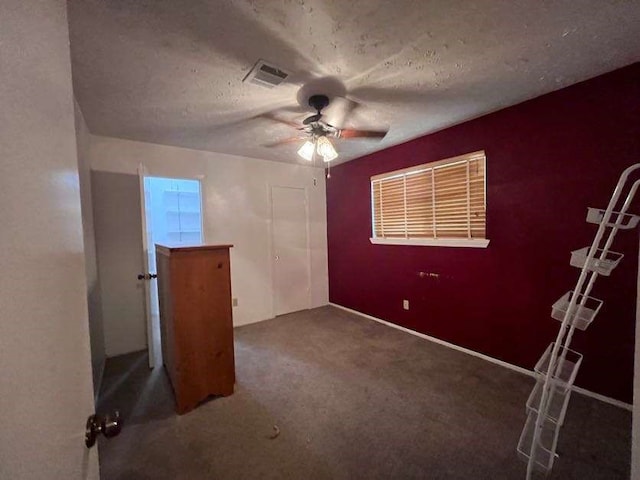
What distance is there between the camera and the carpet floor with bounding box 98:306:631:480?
1.45m

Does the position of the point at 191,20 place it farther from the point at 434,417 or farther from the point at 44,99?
the point at 434,417

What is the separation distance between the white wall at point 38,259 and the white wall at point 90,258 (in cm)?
185

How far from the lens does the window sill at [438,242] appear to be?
2577 millimetres

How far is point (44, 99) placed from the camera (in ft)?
1.62

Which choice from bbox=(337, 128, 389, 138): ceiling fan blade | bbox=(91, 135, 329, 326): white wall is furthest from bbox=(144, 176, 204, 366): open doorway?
bbox=(337, 128, 389, 138): ceiling fan blade

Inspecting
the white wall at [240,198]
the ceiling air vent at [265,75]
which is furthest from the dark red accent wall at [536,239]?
the ceiling air vent at [265,75]

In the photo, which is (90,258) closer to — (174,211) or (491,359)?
(174,211)

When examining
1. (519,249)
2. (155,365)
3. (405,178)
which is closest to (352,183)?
(405,178)

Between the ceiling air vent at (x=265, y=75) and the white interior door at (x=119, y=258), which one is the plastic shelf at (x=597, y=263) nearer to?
the ceiling air vent at (x=265, y=75)

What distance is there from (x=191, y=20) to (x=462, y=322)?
3.29 m

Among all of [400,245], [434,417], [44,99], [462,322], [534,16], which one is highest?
[534,16]

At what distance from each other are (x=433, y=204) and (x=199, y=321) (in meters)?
2.65

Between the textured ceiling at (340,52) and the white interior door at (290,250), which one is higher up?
the textured ceiling at (340,52)

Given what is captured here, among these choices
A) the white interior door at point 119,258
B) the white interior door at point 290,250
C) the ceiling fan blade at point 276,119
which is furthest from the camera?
the white interior door at point 290,250
